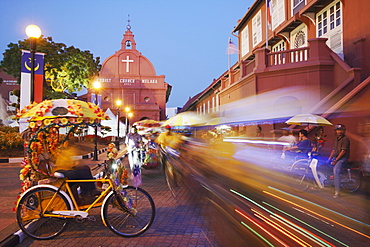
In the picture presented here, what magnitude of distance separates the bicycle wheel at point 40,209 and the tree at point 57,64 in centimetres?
1846

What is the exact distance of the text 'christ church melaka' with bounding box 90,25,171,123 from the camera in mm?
48250

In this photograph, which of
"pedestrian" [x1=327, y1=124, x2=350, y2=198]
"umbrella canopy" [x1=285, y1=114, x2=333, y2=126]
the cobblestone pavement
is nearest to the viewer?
the cobblestone pavement

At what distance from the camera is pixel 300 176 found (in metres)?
8.38

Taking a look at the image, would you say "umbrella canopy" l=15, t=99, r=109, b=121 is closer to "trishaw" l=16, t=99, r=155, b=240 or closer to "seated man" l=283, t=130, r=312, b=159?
"trishaw" l=16, t=99, r=155, b=240

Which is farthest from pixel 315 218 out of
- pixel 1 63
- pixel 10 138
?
pixel 1 63

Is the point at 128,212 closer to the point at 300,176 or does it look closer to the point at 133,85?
the point at 300,176

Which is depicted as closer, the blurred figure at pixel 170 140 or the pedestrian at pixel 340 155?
the pedestrian at pixel 340 155

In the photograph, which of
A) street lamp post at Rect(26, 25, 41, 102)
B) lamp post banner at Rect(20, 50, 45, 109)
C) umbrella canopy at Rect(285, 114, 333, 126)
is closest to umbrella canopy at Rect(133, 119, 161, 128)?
lamp post banner at Rect(20, 50, 45, 109)

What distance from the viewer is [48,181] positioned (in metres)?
5.15

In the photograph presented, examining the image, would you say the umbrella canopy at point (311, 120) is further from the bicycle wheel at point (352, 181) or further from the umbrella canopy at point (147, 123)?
the umbrella canopy at point (147, 123)

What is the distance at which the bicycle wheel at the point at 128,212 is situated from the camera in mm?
4742

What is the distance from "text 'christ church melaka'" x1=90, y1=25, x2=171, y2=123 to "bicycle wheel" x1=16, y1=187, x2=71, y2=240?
141 feet

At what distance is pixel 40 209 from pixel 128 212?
1.37 m

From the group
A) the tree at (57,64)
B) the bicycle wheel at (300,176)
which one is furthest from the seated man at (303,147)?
the tree at (57,64)
